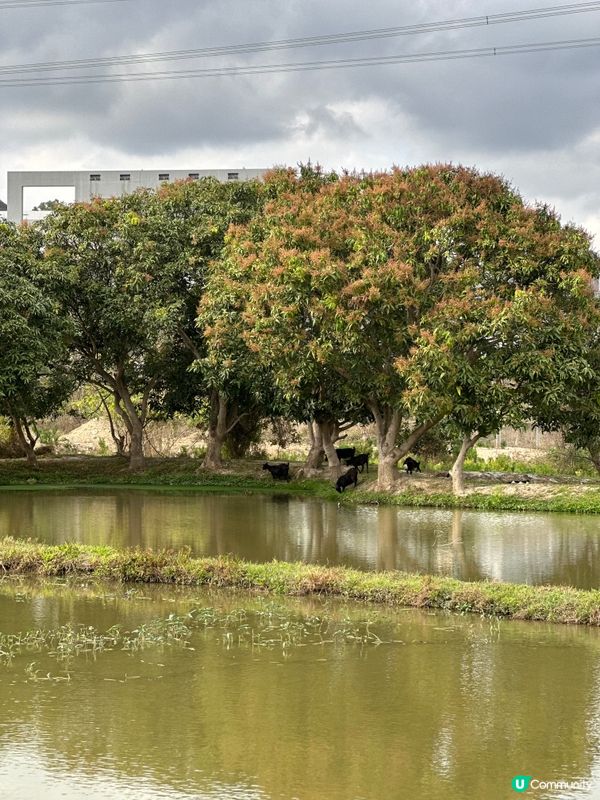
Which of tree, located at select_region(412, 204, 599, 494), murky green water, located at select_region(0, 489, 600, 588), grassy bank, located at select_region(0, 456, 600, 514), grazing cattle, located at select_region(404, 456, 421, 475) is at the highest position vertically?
tree, located at select_region(412, 204, 599, 494)

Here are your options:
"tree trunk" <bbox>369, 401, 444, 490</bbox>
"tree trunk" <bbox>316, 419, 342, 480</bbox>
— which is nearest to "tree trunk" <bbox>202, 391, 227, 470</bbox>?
"tree trunk" <bbox>316, 419, 342, 480</bbox>

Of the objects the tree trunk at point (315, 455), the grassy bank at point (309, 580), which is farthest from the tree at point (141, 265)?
the grassy bank at point (309, 580)

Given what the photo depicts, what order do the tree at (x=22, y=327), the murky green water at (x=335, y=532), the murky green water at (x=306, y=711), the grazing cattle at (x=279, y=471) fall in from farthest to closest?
the grazing cattle at (x=279, y=471), the tree at (x=22, y=327), the murky green water at (x=335, y=532), the murky green water at (x=306, y=711)

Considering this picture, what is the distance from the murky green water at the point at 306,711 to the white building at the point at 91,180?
50802mm

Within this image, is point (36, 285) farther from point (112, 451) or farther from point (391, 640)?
point (391, 640)

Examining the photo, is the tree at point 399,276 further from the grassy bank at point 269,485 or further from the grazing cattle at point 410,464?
the grazing cattle at point 410,464

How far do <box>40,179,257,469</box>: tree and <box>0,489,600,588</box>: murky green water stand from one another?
6191 millimetres

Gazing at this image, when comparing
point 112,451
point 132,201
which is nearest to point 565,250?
point 132,201

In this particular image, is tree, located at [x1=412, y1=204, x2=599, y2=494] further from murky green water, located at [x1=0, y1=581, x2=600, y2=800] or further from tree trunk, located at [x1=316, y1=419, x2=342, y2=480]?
murky green water, located at [x1=0, y1=581, x2=600, y2=800]

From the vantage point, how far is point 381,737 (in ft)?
23.5

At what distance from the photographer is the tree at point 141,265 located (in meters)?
29.1

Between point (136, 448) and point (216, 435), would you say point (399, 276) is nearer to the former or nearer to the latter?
point (216, 435)

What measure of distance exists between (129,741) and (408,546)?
1019 centimetres

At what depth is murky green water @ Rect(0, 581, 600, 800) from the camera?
20.9 ft
